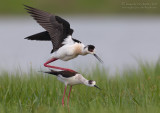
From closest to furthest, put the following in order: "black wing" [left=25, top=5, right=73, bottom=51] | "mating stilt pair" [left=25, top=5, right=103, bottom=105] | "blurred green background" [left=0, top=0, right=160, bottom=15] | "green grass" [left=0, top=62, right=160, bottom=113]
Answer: "green grass" [left=0, top=62, right=160, bottom=113] < "mating stilt pair" [left=25, top=5, right=103, bottom=105] < "black wing" [left=25, top=5, right=73, bottom=51] < "blurred green background" [left=0, top=0, right=160, bottom=15]

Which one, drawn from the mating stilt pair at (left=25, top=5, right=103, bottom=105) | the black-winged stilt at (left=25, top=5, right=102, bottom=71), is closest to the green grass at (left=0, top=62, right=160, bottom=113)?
the mating stilt pair at (left=25, top=5, right=103, bottom=105)

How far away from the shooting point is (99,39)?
1650 cm

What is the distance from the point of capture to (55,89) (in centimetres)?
673

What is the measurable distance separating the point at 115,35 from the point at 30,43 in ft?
12.8

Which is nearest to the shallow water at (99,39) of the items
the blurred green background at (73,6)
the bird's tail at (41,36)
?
the blurred green background at (73,6)

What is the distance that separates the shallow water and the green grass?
0.76 metres

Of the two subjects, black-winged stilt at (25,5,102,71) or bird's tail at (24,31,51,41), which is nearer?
black-winged stilt at (25,5,102,71)

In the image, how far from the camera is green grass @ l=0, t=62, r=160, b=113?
18.0ft

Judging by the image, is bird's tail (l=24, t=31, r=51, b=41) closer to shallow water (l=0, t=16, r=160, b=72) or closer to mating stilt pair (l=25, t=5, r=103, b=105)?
mating stilt pair (l=25, t=5, r=103, b=105)

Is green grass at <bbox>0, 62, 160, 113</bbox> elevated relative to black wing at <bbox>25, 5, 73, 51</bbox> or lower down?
lower down

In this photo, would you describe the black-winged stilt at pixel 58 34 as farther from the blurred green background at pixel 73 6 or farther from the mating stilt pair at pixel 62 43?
the blurred green background at pixel 73 6

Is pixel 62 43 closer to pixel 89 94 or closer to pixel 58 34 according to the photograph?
pixel 58 34

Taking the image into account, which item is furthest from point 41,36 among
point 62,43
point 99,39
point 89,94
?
point 99,39

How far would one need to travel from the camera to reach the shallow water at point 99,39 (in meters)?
11.9
